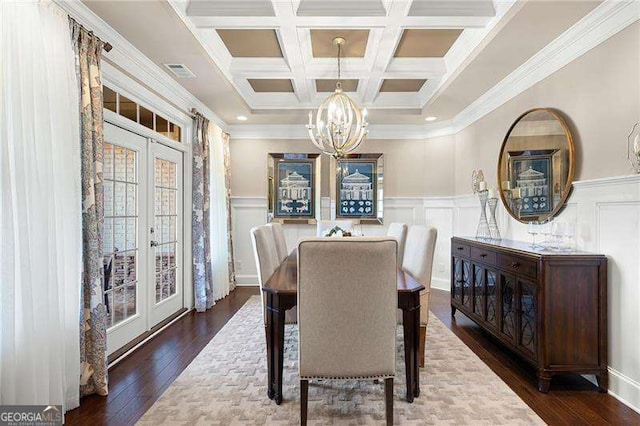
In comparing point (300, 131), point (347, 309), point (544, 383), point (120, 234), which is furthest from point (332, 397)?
point (300, 131)

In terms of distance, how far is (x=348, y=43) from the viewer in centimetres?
321

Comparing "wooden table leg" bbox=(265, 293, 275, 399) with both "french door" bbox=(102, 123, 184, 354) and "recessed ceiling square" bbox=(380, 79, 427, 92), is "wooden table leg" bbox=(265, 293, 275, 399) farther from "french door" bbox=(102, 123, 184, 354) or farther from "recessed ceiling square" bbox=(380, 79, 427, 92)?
"recessed ceiling square" bbox=(380, 79, 427, 92)

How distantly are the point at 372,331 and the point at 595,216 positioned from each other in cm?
186

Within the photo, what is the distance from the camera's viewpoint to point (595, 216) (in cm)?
234

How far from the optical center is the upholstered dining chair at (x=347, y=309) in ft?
5.50

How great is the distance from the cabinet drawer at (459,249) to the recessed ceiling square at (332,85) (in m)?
2.28

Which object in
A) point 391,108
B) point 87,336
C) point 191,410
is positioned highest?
point 391,108

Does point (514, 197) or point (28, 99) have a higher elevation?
point (28, 99)

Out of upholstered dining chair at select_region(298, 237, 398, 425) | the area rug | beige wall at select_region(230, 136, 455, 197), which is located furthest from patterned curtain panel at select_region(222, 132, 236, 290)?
upholstered dining chair at select_region(298, 237, 398, 425)

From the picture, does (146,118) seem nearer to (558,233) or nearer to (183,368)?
(183,368)

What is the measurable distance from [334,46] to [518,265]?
2.56 metres

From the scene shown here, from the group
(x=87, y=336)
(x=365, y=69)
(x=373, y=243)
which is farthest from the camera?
(x=365, y=69)

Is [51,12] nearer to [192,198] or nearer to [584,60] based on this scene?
[192,198]

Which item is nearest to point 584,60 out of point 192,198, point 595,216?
point 595,216
